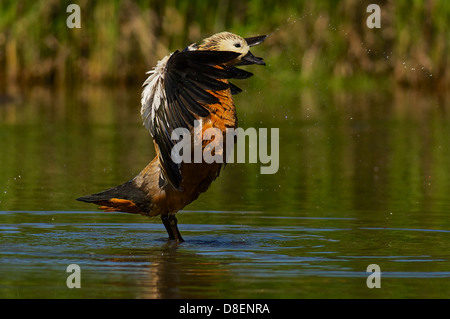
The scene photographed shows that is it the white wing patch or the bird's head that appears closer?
the white wing patch

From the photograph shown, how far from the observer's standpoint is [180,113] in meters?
6.96

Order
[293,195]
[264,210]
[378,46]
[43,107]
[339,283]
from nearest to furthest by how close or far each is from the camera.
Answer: [339,283], [264,210], [293,195], [43,107], [378,46]

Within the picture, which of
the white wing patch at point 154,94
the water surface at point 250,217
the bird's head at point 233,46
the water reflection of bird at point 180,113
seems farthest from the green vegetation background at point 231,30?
the white wing patch at point 154,94

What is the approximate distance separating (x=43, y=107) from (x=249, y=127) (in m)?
4.25

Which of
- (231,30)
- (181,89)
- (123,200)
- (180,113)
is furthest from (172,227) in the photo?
(231,30)

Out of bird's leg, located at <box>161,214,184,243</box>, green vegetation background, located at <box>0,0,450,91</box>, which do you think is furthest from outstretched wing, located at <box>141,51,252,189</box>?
green vegetation background, located at <box>0,0,450,91</box>

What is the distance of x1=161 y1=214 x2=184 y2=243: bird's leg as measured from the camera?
764cm

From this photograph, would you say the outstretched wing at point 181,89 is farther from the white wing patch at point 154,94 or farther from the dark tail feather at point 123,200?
the dark tail feather at point 123,200

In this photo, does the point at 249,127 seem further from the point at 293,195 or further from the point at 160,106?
the point at 160,106

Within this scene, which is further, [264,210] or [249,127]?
[249,127]

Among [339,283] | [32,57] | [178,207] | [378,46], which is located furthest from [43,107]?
[339,283]

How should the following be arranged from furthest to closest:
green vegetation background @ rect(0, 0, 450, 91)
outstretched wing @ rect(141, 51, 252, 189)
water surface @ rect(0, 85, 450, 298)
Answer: green vegetation background @ rect(0, 0, 450, 91) → outstretched wing @ rect(141, 51, 252, 189) → water surface @ rect(0, 85, 450, 298)

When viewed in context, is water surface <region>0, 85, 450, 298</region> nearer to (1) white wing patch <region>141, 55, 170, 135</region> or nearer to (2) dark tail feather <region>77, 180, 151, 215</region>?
(2) dark tail feather <region>77, 180, 151, 215</region>

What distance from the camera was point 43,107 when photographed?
18312 millimetres
